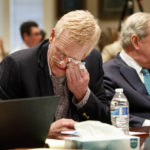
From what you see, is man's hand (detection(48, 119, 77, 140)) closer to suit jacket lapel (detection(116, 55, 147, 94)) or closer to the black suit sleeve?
the black suit sleeve

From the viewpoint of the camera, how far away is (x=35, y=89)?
2.16m

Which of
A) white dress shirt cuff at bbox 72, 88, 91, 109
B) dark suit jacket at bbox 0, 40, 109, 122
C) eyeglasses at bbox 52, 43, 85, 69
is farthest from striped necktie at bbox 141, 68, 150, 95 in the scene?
eyeglasses at bbox 52, 43, 85, 69

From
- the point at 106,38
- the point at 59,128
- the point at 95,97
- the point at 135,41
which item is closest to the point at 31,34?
the point at 106,38

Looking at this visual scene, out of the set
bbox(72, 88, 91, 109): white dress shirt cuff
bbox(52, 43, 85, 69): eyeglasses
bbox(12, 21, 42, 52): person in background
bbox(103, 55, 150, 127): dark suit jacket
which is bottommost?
bbox(12, 21, 42, 52): person in background

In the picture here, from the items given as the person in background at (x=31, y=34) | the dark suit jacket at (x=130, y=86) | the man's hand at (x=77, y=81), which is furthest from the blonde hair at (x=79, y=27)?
the person in background at (x=31, y=34)

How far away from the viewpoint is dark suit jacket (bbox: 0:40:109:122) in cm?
215

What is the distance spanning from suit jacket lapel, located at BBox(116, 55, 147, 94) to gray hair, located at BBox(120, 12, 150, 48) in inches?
9.1

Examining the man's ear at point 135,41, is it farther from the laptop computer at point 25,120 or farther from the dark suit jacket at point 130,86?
the laptop computer at point 25,120

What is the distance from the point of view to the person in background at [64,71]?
206 centimetres

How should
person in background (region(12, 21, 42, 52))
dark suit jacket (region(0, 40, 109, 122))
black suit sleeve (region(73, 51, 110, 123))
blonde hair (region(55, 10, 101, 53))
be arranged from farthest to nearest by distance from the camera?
person in background (region(12, 21, 42, 52)), black suit sleeve (region(73, 51, 110, 123)), dark suit jacket (region(0, 40, 109, 122)), blonde hair (region(55, 10, 101, 53))

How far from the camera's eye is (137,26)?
9.46ft

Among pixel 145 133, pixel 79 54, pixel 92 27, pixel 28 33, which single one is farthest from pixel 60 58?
pixel 28 33

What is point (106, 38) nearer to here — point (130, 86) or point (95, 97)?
point (130, 86)

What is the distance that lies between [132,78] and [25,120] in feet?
4.73
